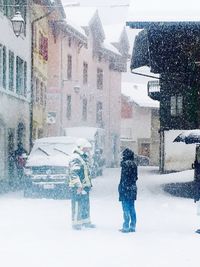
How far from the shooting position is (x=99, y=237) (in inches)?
482

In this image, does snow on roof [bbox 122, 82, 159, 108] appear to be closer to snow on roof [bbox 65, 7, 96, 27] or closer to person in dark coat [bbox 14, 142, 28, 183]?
snow on roof [bbox 65, 7, 96, 27]

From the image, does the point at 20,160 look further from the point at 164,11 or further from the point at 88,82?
the point at 88,82

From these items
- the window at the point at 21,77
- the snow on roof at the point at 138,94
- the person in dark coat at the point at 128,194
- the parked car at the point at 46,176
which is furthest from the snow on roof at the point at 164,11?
the snow on roof at the point at 138,94

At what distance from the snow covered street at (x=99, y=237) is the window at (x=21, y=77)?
11727 mm

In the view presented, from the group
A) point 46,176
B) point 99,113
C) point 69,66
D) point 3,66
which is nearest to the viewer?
point 46,176

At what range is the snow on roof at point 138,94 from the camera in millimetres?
68438

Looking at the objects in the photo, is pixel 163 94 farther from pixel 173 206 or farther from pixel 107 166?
pixel 173 206

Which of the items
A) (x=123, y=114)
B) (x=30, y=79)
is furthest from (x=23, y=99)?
(x=123, y=114)

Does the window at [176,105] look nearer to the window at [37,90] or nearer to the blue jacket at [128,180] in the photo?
the window at [37,90]

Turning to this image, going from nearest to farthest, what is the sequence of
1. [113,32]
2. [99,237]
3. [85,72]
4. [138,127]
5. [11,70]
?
[99,237]
[11,70]
[85,72]
[113,32]
[138,127]

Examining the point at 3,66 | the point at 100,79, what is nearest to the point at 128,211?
the point at 3,66

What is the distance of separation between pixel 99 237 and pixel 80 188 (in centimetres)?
136

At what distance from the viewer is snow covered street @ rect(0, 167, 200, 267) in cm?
974

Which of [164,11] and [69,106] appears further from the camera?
[69,106]
